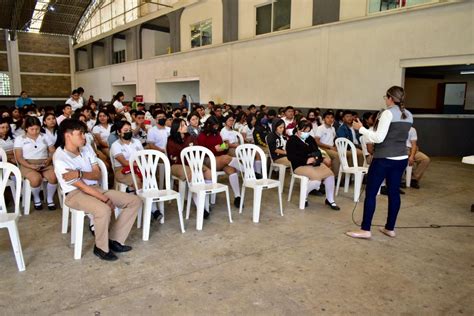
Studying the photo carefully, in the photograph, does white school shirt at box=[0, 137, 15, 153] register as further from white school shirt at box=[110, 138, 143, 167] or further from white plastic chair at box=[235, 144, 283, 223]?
white plastic chair at box=[235, 144, 283, 223]

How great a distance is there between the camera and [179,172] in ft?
13.3

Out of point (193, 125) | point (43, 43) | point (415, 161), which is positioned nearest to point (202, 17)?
point (193, 125)

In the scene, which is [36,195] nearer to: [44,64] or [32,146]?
[32,146]

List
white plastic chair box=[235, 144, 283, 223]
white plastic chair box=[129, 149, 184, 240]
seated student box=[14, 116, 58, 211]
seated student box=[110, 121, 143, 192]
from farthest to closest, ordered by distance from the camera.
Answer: seated student box=[14, 116, 58, 211] → white plastic chair box=[235, 144, 283, 223] → seated student box=[110, 121, 143, 192] → white plastic chair box=[129, 149, 184, 240]

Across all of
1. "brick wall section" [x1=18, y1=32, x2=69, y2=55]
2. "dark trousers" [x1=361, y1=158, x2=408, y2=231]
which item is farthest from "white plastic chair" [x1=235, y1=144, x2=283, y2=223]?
"brick wall section" [x1=18, y1=32, x2=69, y2=55]

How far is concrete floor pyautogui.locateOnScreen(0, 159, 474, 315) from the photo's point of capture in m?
2.25

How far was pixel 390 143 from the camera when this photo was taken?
3064mm

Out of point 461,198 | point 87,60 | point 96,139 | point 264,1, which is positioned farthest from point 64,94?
point 461,198

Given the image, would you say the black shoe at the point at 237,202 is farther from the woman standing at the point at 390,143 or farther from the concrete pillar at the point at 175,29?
the concrete pillar at the point at 175,29

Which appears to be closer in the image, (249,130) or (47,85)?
(249,130)

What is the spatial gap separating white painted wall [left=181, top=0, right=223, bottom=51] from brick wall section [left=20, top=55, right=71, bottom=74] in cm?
1126

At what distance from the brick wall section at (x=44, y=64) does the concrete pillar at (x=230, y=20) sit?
1387 cm

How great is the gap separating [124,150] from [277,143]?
211cm

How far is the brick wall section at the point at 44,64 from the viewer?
64.6 ft
